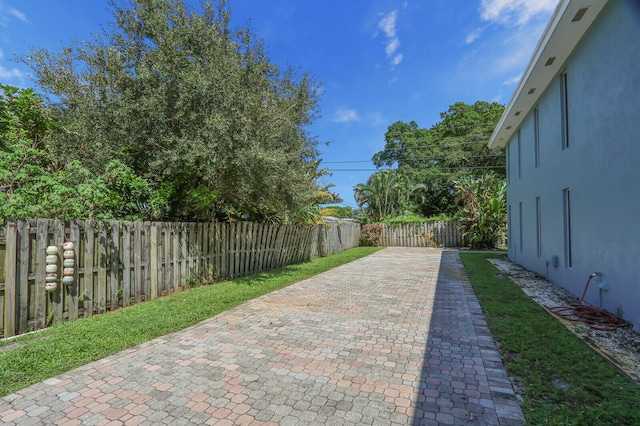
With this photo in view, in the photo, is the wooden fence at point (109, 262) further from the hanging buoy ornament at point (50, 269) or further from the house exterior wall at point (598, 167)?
the house exterior wall at point (598, 167)

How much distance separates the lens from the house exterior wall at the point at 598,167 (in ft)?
14.4

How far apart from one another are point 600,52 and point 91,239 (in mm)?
8672

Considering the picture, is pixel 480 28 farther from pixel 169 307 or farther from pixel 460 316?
pixel 169 307

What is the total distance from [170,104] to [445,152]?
90.0 feet

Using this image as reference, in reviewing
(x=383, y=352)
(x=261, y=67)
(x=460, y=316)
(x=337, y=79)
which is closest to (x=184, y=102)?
(x=261, y=67)

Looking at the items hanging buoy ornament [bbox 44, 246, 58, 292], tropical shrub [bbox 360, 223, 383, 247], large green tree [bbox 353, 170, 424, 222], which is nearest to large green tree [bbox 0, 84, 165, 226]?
hanging buoy ornament [bbox 44, 246, 58, 292]

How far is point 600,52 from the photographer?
17.3 ft

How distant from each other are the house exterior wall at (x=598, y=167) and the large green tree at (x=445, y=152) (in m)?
16.2

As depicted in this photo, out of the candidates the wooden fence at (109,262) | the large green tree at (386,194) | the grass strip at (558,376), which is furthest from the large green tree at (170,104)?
the large green tree at (386,194)

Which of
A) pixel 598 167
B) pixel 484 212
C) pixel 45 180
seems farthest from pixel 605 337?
pixel 484 212

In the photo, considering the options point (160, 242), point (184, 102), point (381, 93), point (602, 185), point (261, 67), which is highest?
point (381, 93)

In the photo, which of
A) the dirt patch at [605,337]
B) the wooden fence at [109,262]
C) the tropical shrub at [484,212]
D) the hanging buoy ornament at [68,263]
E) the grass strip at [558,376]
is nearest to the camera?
the grass strip at [558,376]

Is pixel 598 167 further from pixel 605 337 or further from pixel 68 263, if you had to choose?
pixel 68 263

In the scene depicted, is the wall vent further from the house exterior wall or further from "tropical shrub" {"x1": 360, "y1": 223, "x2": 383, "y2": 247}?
"tropical shrub" {"x1": 360, "y1": 223, "x2": 383, "y2": 247}
